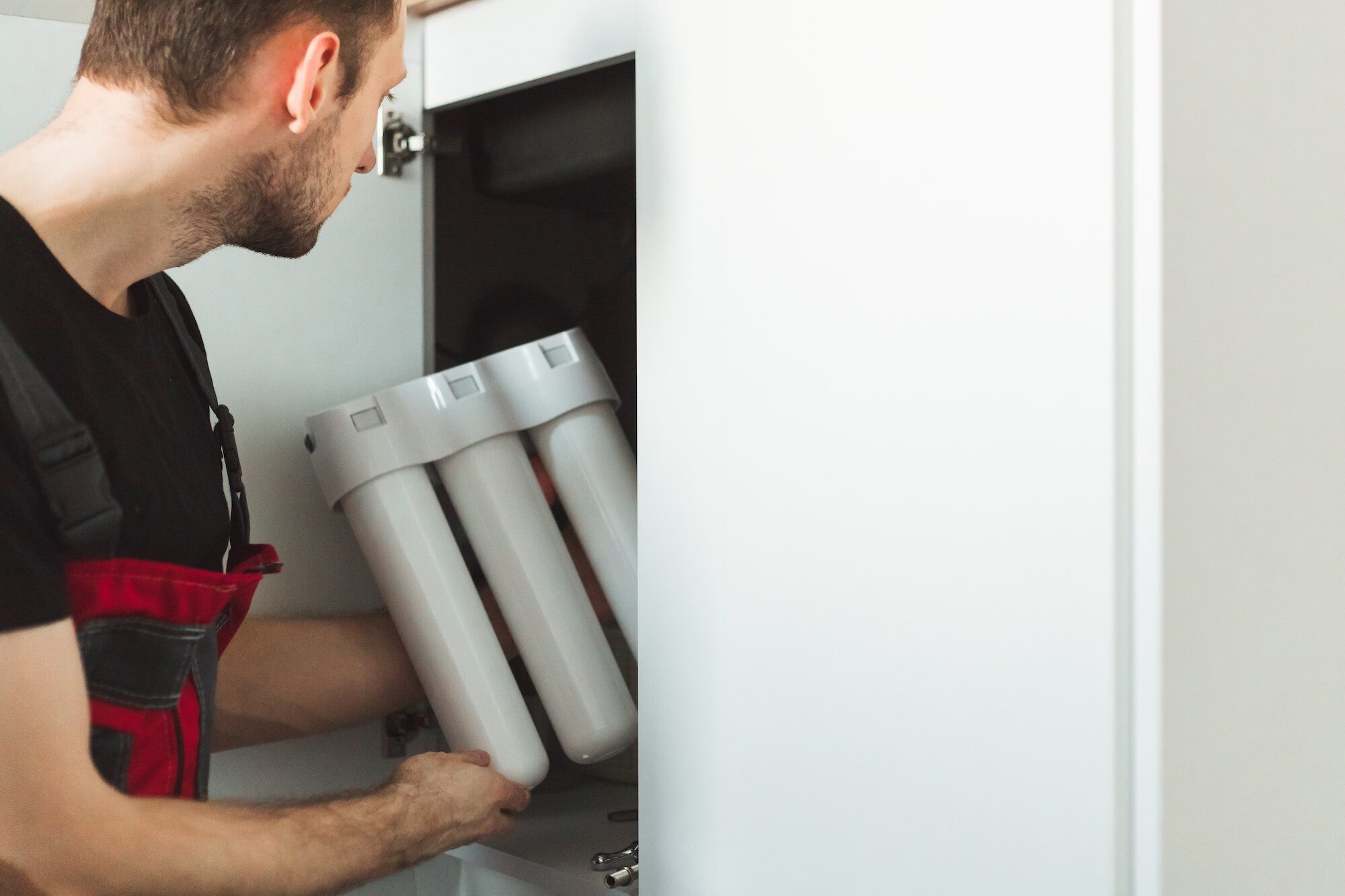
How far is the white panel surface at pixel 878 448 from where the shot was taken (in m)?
0.70

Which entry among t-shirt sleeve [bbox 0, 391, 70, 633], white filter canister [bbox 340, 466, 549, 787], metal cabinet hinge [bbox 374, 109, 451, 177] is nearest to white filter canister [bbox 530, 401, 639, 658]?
white filter canister [bbox 340, 466, 549, 787]

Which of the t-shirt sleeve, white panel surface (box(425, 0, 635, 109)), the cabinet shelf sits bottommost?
the cabinet shelf

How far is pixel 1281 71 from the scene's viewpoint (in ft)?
2.47

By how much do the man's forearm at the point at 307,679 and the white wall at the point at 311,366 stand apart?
41 millimetres

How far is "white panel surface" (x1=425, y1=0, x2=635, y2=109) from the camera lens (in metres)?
1.01

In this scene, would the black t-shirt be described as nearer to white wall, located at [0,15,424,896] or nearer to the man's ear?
white wall, located at [0,15,424,896]

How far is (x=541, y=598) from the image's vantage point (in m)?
1.07

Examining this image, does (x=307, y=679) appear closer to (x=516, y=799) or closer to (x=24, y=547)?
(x=516, y=799)

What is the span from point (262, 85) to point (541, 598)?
50 centimetres

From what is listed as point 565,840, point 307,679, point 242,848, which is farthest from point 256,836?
point 565,840

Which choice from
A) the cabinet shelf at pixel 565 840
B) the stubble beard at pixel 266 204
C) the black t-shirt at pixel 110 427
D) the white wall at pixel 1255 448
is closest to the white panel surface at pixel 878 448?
the white wall at pixel 1255 448

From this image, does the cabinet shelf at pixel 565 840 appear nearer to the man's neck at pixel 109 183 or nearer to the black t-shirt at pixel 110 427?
the black t-shirt at pixel 110 427

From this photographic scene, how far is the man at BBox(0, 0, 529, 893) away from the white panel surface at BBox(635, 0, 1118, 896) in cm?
24

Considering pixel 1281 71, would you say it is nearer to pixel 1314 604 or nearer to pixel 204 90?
pixel 1314 604
